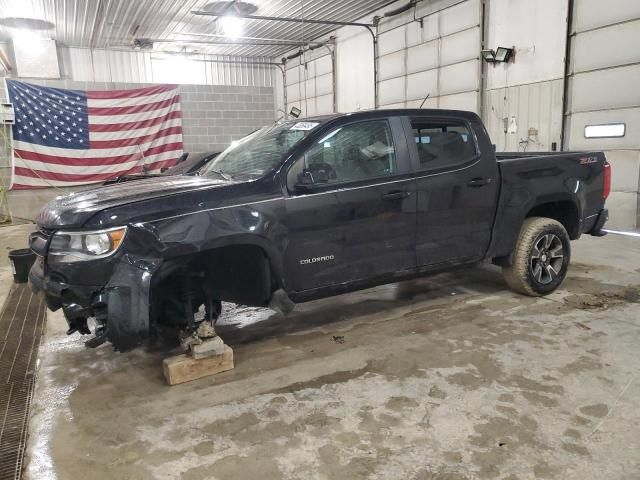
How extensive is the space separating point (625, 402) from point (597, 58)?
6.93m

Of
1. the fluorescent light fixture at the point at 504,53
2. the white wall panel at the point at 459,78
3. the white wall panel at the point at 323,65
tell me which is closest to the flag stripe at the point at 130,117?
the white wall panel at the point at 323,65

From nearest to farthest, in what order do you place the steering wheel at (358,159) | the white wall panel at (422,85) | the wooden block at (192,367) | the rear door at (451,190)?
the wooden block at (192,367) → the steering wheel at (358,159) → the rear door at (451,190) → the white wall panel at (422,85)

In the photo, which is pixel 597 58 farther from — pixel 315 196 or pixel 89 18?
pixel 89 18

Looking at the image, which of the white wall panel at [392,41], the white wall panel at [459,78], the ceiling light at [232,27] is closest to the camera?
the white wall panel at [459,78]

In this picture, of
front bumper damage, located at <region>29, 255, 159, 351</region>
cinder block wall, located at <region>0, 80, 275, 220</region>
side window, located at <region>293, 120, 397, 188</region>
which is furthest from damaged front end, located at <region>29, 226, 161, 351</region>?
cinder block wall, located at <region>0, 80, 275, 220</region>

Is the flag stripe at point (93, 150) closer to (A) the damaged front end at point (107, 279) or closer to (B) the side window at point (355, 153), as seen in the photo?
(A) the damaged front end at point (107, 279)

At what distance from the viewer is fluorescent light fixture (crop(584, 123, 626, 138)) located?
778cm

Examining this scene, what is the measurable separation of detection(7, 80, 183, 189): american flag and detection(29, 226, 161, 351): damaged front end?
31.0 feet

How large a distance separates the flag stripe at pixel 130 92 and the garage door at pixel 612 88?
9140mm

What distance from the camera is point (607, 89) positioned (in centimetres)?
786

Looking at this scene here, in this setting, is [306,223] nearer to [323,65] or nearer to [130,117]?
[130,117]

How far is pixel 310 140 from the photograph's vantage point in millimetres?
3432

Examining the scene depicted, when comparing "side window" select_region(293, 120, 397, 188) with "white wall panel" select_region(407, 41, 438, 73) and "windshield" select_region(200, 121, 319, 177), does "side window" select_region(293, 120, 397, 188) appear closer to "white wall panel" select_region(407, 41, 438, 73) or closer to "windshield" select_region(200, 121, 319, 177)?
"windshield" select_region(200, 121, 319, 177)

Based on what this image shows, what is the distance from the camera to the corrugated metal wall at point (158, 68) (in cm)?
1562
